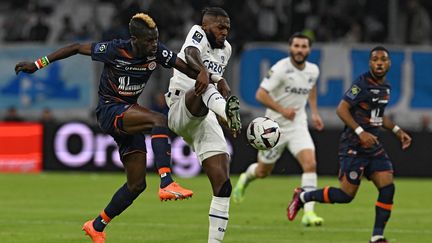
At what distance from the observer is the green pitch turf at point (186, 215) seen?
42.2ft

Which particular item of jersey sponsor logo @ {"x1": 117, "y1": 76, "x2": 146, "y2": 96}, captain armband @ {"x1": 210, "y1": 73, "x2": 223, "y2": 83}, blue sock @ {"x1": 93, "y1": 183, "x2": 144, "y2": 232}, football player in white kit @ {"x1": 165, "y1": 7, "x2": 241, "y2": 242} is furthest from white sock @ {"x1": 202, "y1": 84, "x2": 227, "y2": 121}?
blue sock @ {"x1": 93, "y1": 183, "x2": 144, "y2": 232}

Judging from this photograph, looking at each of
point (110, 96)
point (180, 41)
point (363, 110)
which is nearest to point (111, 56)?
point (110, 96)

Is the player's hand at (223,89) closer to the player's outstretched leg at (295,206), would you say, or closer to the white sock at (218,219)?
the white sock at (218,219)

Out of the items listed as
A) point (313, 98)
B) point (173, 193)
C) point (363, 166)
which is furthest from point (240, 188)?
point (173, 193)

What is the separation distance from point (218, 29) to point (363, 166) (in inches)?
108

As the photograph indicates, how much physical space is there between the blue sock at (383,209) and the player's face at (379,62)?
1346 mm

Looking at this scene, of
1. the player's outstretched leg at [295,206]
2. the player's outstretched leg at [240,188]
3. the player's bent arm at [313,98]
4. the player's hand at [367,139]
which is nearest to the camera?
the player's hand at [367,139]

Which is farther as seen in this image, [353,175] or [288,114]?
[288,114]

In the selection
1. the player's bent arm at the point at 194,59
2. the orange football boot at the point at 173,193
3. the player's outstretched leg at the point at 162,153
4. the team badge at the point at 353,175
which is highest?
the player's bent arm at the point at 194,59

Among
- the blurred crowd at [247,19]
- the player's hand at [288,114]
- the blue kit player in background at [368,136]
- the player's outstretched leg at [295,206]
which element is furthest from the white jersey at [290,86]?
the blurred crowd at [247,19]

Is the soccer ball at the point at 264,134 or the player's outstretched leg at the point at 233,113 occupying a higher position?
the player's outstretched leg at the point at 233,113

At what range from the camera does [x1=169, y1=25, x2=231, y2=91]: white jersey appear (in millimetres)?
11039

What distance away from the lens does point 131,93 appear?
11.0 m

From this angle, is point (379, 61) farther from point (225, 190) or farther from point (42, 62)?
point (42, 62)
